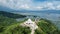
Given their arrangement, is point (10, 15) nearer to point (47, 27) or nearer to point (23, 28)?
point (47, 27)

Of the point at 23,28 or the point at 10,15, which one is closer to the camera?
the point at 23,28

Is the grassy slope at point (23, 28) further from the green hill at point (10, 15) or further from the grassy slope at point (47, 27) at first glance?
the green hill at point (10, 15)

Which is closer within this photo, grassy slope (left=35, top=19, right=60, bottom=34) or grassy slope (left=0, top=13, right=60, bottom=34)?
grassy slope (left=0, top=13, right=60, bottom=34)

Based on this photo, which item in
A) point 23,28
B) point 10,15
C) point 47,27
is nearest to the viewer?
point 23,28

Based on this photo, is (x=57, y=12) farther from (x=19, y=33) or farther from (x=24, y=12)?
(x=19, y=33)

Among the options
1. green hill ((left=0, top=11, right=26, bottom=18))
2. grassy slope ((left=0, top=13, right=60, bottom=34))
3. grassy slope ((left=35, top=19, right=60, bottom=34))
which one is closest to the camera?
grassy slope ((left=0, top=13, right=60, bottom=34))

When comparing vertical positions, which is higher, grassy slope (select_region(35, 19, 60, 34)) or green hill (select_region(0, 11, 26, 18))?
green hill (select_region(0, 11, 26, 18))

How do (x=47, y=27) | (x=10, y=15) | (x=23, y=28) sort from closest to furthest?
(x=23, y=28) < (x=47, y=27) < (x=10, y=15)

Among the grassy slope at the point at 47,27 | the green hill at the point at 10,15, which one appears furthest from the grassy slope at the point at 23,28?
the green hill at the point at 10,15

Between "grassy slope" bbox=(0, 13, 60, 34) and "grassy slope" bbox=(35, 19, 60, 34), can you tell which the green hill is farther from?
"grassy slope" bbox=(35, 19, 60, 34)

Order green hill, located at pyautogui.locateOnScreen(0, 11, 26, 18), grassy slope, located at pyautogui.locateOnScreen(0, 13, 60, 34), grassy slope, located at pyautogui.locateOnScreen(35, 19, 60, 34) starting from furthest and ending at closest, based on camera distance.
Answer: green hill, located at pyautogui.locateOnScreen(0, 11, 26, 18) < grassy slope, located at pyautogui.locateOnScreen(35, 19, 60, 34) < grassy slope, located at pyautogui.locateOnScreen(0, 13, 60, 34)

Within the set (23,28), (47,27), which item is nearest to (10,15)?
(47,27)

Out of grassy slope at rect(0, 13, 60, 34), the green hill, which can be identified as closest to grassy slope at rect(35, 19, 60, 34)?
grassy slope at rect(0, 13, 60, 34)
